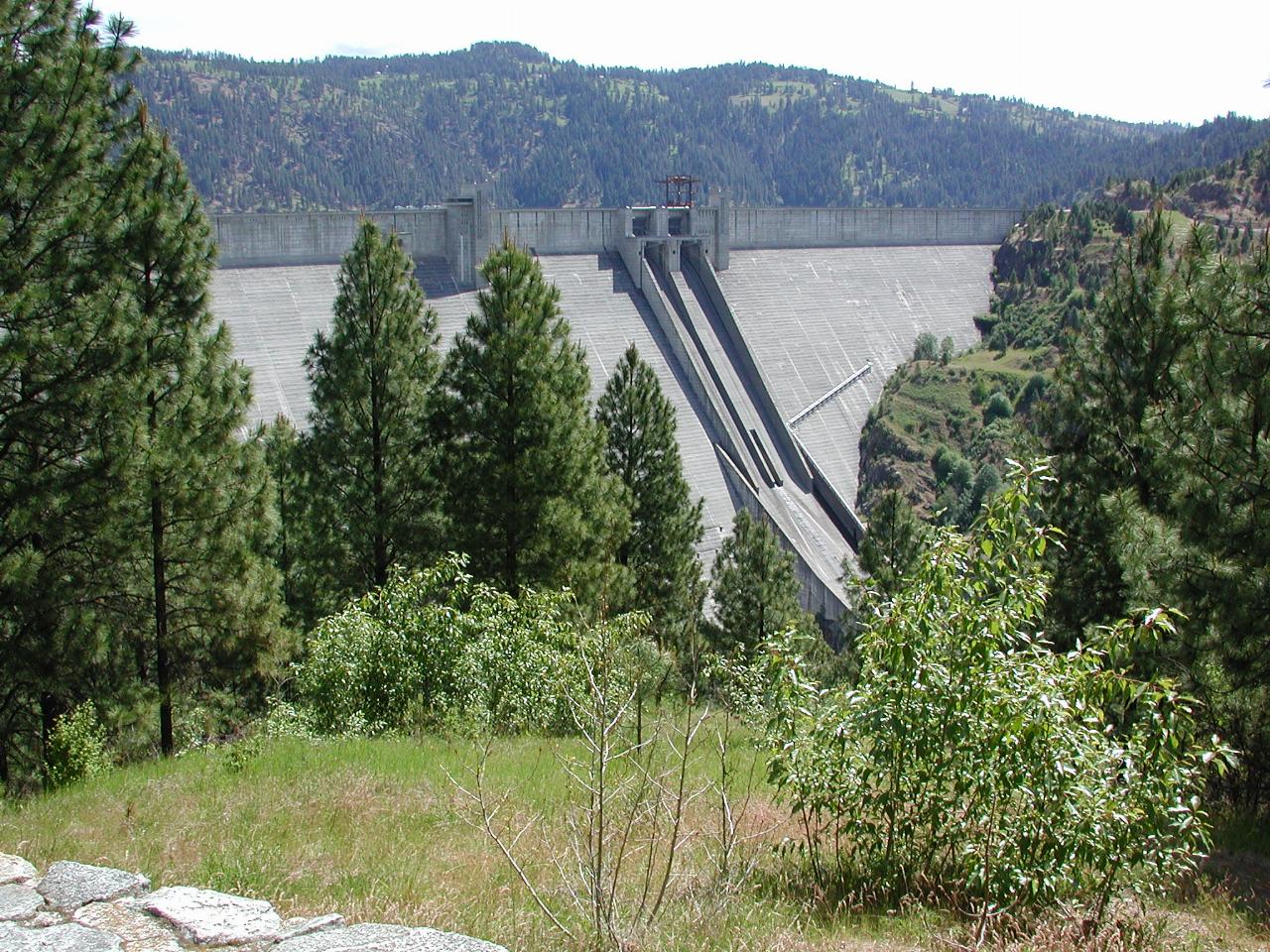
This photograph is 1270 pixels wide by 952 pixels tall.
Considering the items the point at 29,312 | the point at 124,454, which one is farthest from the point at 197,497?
the point at 29,312

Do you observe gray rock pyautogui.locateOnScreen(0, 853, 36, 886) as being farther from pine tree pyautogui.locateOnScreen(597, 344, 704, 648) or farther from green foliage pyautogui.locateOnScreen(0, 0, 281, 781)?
pine tree pyautogui.locateOnScreen(597, 344, 704, 648)

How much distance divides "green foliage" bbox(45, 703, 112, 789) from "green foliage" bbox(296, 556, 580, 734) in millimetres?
1608

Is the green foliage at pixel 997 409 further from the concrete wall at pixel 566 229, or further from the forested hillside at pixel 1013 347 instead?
the concrete wall at pixel 566 229

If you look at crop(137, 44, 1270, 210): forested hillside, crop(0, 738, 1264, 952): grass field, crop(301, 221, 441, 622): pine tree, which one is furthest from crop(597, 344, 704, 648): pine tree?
crop(137, 44, 1270, 210): forested hillside

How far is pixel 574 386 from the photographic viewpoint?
538 inches

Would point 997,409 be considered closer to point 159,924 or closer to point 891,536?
point 891,536

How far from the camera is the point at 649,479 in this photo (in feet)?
62.5

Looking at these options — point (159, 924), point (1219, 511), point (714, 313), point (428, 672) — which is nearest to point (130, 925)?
point (159, 924)

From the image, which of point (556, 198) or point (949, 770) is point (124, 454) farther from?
point (556, 198)

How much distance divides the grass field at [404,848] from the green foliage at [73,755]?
0.98ft

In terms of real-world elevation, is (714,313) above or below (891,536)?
above

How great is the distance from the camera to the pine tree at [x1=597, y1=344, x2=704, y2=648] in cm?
1873

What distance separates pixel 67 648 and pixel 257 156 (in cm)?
12589

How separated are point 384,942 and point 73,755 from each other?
4.89 metres
